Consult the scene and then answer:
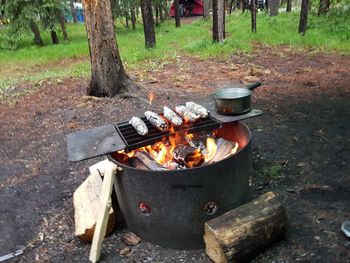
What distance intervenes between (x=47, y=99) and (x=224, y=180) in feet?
20.3

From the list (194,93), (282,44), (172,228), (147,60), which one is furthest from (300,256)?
(282,44)

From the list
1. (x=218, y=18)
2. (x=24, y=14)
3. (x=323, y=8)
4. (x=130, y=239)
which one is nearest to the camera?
(x=130, y=239)

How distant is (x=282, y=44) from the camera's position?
1241 cm

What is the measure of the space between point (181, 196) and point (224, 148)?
0.92 m

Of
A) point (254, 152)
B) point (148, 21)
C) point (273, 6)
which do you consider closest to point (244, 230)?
point (254, 152)

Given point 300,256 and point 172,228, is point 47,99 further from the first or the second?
point 300,256

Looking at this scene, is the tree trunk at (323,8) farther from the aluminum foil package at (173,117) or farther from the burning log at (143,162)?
the burning log at (143,162)

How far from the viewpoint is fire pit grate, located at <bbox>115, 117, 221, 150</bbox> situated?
3.42m

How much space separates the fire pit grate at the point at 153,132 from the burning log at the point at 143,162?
18cm

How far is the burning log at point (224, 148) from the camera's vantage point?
3668 millimetres

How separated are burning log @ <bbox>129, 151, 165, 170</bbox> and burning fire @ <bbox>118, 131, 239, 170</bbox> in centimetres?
2

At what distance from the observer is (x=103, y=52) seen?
748 cm

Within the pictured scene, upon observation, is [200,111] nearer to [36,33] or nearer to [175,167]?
[175,167]

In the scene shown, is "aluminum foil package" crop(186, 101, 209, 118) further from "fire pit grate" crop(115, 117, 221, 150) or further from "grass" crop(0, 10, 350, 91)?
"grass" crop(0, 10, 350, 91)
